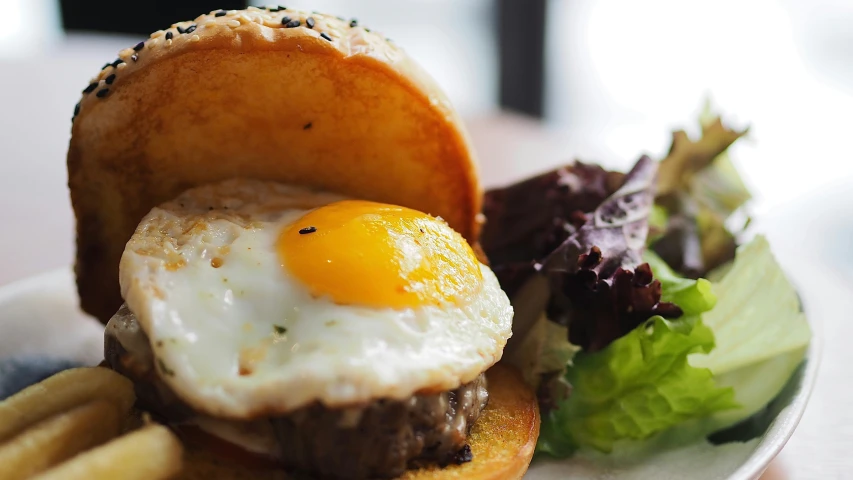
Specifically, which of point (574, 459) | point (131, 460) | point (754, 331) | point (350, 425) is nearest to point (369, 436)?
point (350, 425)

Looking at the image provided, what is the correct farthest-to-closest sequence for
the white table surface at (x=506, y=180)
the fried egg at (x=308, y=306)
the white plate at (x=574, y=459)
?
the white table surface at (x=506, y=180)
the white plate at (x=574, y=459)
the fried egg at (x=308, y=306)

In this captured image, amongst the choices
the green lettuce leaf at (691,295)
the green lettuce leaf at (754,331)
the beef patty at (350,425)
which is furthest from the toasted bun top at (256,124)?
the green lettuce leaf at (754,331)

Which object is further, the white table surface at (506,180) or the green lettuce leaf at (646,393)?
the white table surface at (506,180)

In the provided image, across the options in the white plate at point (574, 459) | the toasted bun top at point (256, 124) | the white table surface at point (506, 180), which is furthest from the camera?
the white table surface at point (506, 180)

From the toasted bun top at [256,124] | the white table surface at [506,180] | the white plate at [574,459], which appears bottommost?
the white table surface at [506,180]

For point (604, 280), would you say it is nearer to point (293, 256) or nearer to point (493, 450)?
point (493, 450)

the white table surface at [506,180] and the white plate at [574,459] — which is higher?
the white plate at [574,459]

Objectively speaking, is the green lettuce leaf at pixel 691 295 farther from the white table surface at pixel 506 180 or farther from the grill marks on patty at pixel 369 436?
the grill marks on patty at pixel 369 436

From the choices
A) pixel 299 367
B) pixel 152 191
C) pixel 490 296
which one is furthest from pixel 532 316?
pixel 152 191
